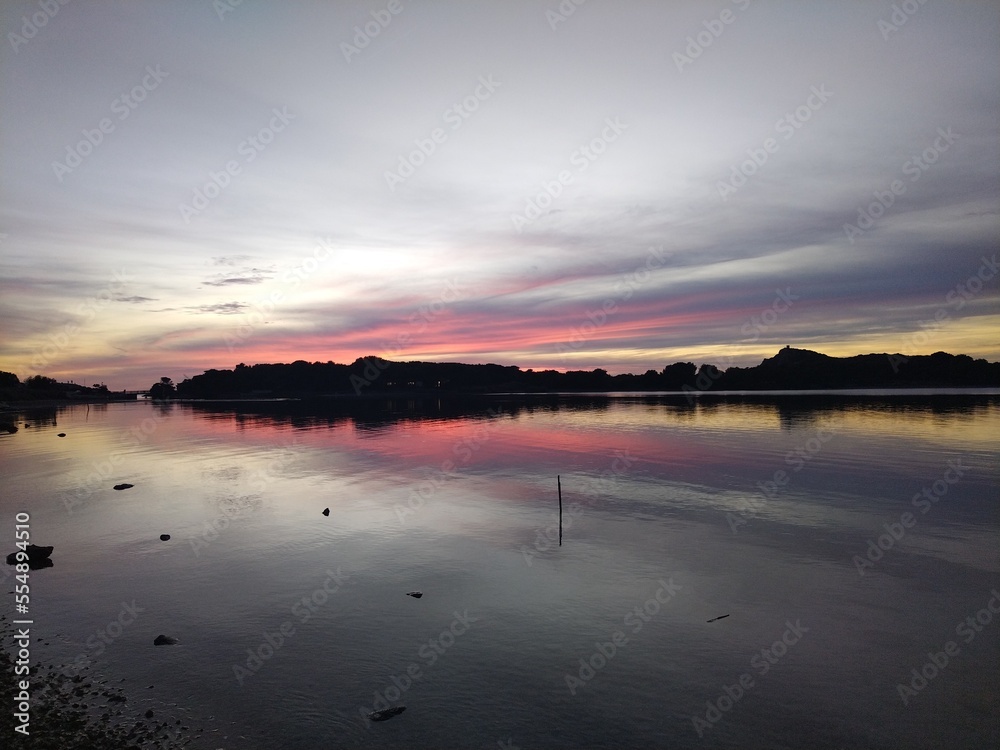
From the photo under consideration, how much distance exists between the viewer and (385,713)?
48.6ft

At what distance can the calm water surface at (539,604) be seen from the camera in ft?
48.7

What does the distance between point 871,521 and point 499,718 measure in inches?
1256

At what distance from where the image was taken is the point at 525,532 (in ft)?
109

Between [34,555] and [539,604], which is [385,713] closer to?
[539,604]

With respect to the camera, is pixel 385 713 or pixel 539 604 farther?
pixel 539 604

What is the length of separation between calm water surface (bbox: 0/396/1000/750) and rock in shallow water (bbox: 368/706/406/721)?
28cm

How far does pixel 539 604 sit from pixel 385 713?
349 inches

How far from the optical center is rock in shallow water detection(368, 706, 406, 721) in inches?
577

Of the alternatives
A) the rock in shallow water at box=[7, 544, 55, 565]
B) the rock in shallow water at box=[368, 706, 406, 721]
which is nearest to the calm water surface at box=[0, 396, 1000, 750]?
the rock in shallow water at box=[368, 706, 406, 721]

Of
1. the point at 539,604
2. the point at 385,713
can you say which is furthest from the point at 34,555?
the point at 539,604

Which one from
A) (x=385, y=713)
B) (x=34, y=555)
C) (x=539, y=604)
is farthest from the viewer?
(x=34, y=555)

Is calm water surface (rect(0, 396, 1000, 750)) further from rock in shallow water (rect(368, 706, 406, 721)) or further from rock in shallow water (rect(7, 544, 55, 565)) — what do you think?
rock in shallow water (rect(7, 544, 55, 565))

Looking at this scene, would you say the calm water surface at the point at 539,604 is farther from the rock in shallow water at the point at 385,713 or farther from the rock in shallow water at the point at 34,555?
the rock in shallow water at the point at 34,555

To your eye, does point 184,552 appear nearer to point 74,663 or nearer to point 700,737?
point 74,663
